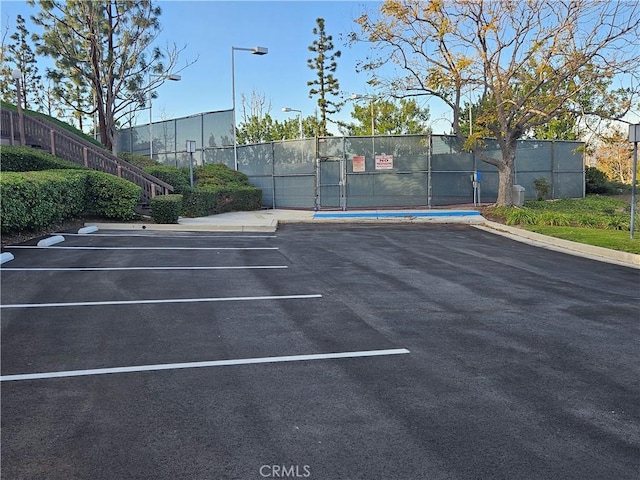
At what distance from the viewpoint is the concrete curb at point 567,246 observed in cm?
1090

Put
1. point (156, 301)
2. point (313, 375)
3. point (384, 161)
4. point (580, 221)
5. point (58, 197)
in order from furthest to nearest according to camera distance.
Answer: point (384, 161) → point (580, 221) → point (58, 197) → point (156, 301) → point (313, 375)

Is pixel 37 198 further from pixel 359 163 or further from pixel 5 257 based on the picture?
pixel 359 163

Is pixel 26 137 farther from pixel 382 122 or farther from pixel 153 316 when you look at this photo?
pixel 382 122

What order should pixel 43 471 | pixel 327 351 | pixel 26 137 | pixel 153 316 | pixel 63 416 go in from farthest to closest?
pixel 26 137 → pixel 153 316 → pixel 327 351 → pixel 63 416 → pixel 43 471

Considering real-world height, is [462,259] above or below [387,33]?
below

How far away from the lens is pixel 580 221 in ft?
55.1

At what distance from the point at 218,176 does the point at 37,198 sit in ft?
42.8

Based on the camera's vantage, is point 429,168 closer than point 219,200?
No

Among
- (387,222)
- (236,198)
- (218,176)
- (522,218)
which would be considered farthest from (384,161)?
(218,176)

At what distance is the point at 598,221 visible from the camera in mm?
16562

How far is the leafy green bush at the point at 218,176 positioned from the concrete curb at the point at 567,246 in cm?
1183

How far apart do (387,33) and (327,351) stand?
675 inches

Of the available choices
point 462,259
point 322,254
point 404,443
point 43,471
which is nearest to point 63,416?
point 43,471

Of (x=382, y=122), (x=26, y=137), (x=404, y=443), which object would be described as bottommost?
(x=404, y=443)
